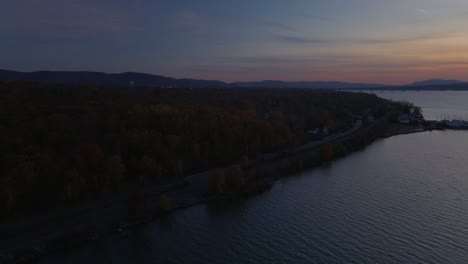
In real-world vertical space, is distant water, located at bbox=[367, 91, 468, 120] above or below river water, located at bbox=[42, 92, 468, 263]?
above

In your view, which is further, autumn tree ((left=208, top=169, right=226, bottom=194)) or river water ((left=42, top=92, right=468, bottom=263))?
autumn tree ((left=208, top=169, right=226, bottom=194))

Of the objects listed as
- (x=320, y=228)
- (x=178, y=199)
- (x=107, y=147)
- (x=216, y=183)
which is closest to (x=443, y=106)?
(x=216, y=183)

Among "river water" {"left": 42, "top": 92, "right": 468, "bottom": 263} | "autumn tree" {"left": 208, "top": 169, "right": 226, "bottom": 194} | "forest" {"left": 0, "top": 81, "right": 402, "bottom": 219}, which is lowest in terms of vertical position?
"river water" {"left": 42, "top": 92, "right": 468, "bottom": 263}

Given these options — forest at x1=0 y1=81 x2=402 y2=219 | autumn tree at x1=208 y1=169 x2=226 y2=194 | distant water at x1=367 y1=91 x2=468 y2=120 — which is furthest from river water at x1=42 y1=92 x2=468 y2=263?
distant water at x1=367 y1=91 x2=468 y2=120

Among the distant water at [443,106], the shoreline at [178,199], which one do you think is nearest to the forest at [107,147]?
the shoreline at [178,199]

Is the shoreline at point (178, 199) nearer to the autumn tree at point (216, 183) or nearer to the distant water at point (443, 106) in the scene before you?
the autumn tree at point (216, 183)

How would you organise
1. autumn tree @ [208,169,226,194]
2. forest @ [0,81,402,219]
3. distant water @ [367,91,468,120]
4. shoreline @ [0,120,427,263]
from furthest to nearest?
distant water @ [367,91,468,120] → autumn tree @ [208,169,226,194] → forest @ [0,81,402,219] → shoreline @ [0,120,427,263]

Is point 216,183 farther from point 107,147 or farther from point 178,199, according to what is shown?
point 107,147

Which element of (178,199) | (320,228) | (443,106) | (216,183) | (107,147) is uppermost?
(443,106)

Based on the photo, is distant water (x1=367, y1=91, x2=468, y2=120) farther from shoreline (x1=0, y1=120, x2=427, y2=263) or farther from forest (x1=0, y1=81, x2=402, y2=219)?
forest (x1=0, y1=81, x2=402, y2=219)
